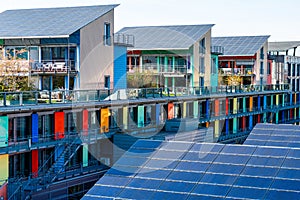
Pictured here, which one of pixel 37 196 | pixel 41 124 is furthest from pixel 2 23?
pixel 37 196

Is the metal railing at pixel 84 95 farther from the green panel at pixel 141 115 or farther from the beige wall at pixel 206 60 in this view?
the beige wall at pixel 206 60

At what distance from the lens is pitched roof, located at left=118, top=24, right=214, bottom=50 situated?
6306 cm

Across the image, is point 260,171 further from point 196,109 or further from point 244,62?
point 244,62

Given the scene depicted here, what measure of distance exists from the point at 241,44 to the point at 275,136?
46356 millimetres

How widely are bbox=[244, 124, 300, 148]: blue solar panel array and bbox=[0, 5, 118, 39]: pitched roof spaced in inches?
574

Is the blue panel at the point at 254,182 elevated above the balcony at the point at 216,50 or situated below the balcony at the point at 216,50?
below

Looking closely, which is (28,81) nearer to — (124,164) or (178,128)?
(178,128)

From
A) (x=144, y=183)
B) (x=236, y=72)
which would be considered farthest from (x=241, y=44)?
(x=144, y=183)

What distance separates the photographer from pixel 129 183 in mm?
19531

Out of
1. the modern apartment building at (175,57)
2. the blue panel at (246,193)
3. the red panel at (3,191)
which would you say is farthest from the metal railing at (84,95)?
the blue panel at (246,193)

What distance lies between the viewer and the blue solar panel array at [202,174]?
1855 centimetres

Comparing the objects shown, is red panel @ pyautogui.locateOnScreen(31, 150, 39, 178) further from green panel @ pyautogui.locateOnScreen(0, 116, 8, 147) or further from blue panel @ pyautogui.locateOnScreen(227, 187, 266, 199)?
blue panel @ pyautogui.locateOnScreen(227, 187, 266, 199)

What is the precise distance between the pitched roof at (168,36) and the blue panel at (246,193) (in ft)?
144

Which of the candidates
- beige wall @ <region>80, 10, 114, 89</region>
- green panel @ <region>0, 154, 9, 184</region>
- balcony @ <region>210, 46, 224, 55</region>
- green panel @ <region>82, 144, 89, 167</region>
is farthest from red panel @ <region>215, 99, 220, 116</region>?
green panel @ <region>0, 154, 9, 184</region>
